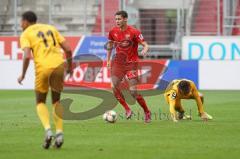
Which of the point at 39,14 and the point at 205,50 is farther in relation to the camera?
the point at 39,14

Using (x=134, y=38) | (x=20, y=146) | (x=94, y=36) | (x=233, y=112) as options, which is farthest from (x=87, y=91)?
(x=20, y=146)

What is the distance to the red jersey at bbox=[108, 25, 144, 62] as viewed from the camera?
17.1 meters

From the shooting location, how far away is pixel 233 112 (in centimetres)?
1958

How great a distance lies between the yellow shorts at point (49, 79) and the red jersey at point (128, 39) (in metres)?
5.14

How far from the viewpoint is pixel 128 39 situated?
1712 cm

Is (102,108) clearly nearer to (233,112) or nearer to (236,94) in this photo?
(233,112)

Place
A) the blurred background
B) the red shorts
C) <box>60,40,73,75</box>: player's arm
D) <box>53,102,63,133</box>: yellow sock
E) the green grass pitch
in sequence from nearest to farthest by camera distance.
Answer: the green grass pitch, <box>53,102,63,133</box>: yellow sock, <box>60,40,73,75</box>: player's arm, the red shorts, the blurred background

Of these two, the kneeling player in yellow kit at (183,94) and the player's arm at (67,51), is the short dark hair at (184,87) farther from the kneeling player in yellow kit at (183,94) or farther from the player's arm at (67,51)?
the player's arm at (67,51)

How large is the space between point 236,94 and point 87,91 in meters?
5.33

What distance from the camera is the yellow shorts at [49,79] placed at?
12.0 meters

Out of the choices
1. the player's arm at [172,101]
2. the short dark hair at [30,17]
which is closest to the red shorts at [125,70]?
the player's arm at [172,101]

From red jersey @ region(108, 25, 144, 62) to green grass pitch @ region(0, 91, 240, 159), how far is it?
1.41 meters

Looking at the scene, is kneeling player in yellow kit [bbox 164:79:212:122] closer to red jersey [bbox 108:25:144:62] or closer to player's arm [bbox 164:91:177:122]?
player's arm [bbox 164:91:177:122]

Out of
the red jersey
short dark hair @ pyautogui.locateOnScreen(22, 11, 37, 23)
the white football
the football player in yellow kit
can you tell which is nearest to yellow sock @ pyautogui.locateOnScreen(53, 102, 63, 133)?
the football player in yellow kit
